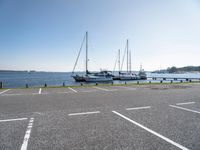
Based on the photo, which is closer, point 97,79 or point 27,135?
point 27,135

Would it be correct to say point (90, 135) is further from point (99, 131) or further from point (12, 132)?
point (12, 132)

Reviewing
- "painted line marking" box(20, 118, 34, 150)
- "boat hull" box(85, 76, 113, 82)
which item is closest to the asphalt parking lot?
"painted line marking" box(20, 118, 34, 150)

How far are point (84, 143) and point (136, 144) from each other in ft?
4.07

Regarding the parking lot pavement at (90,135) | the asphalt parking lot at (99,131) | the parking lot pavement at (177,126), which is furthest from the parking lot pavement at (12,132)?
the parking lot pavement at (177,126)


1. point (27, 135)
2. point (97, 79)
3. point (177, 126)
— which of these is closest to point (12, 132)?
point (27, 135)

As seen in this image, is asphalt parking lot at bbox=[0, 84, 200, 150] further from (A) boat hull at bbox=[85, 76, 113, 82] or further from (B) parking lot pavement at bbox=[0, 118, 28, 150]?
(A) boat hull at bbox=[85, 76, 113, 82]

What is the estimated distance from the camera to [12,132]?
400cm

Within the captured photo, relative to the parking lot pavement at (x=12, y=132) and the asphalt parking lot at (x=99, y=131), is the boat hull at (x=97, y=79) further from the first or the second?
the parking lot pavement at (x=12, y=132)

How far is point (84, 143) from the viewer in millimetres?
3367

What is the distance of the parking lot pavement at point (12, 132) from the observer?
3.27 m

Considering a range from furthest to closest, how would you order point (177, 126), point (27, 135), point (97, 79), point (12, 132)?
point (97, 79) → point (177, 126) → point (12, 132) → point (27, 135)

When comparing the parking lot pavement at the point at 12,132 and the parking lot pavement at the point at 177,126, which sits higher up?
the parking lot pavement at the point at 12,132

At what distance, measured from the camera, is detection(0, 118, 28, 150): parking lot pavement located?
10.7 ft

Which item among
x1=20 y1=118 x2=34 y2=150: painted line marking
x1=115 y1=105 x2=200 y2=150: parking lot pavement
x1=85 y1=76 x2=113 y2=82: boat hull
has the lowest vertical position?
x1=85 y1=76 x2=113 y2=82: boat hull
